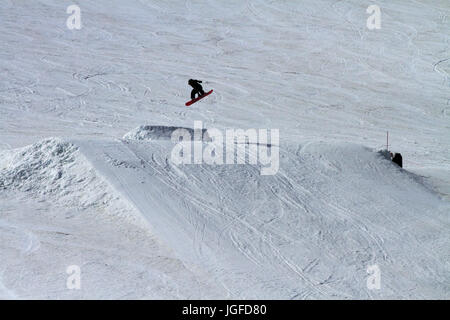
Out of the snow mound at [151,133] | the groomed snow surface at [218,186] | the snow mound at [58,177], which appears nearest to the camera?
the groomed snow surface at [218,186]

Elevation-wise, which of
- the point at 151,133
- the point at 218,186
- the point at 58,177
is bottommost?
the point at 218,186

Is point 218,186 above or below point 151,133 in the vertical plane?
below

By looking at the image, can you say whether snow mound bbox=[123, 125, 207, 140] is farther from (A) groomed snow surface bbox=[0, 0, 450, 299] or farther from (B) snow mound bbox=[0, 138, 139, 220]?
(B) snow mound bbox=[0, 138, 139, 220]

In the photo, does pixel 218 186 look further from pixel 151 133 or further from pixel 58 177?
pixel 151 133

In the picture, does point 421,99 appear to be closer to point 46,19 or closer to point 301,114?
point 301,114

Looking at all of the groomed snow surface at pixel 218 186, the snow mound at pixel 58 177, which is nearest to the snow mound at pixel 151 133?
the groomed snow surface at pixel 218 186

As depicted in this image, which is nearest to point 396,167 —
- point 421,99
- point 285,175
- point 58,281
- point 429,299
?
point 285,175

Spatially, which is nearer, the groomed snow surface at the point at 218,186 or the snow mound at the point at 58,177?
the groomed snow surface at the point at 218,186

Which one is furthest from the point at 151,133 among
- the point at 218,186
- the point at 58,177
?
the point at 218,186

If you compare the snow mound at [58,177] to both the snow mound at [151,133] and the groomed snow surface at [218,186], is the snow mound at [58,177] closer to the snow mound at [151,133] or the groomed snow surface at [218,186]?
the groomed snow surface at [218,186]
